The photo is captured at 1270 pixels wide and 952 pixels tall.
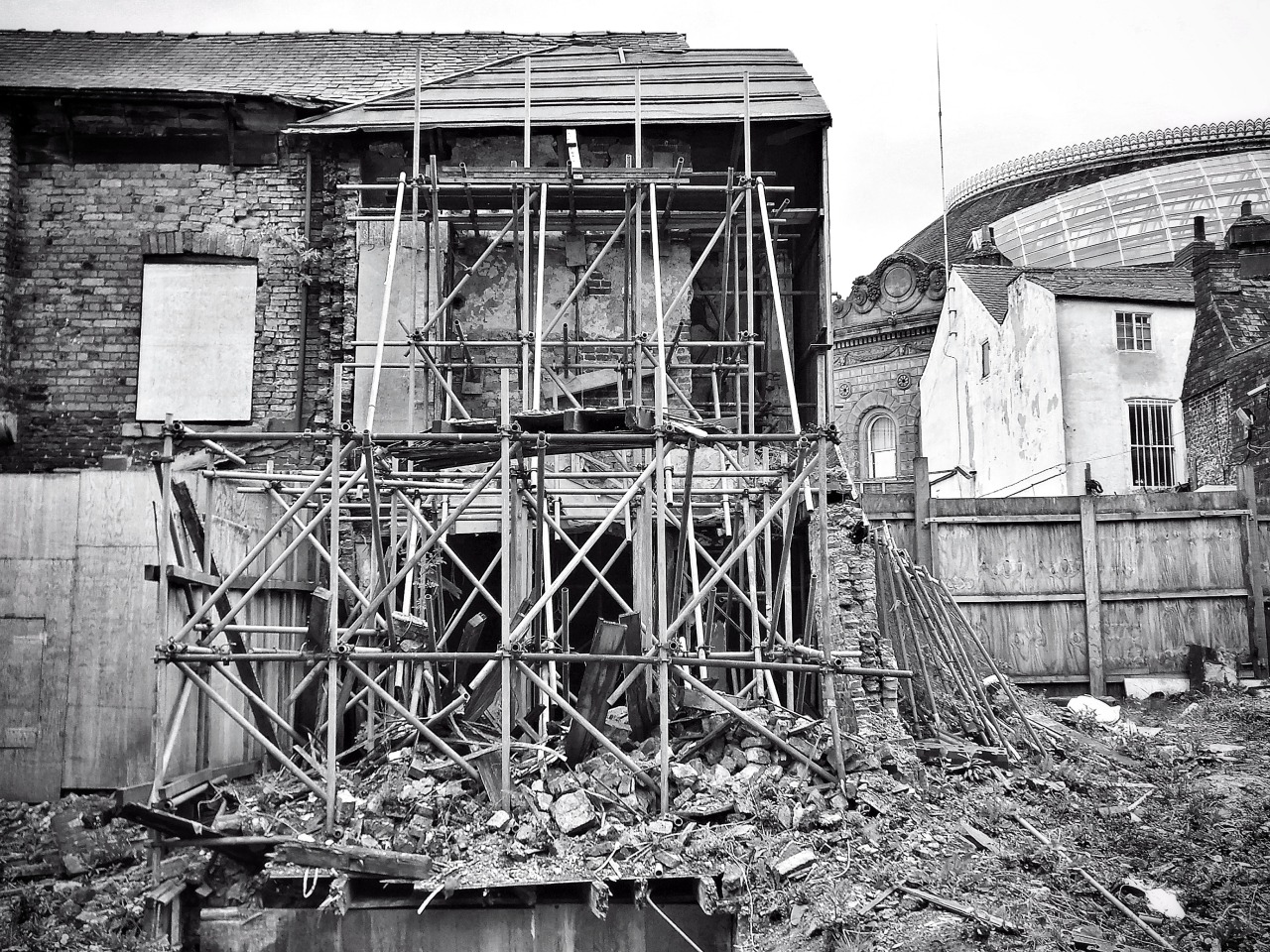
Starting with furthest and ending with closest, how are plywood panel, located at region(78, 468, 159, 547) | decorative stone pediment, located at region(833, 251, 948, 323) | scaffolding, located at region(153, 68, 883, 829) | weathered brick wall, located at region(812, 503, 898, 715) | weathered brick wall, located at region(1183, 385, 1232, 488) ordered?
decorative stone pediment, located at region(833, 251, 948, 323) < weathered brick wall, located at region(1183, 385, 1232, 488) < weathered brick wall, located at region(812, 503, 898, 715) < plywood panel, located at region(78, 468, 159, 547) < scaffolding, located at region(153, 68, 883, 829)

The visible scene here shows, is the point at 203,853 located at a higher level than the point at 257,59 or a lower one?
lower

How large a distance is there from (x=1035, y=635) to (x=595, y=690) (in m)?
6.59

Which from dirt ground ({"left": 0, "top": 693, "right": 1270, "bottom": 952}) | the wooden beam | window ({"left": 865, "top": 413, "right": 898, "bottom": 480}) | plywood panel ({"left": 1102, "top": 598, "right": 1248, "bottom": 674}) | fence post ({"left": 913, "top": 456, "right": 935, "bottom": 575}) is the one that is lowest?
dirt ground ({"left": 0, "top": 693, "right": 1270, "bottom": 952})

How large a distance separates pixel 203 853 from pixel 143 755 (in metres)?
1.53

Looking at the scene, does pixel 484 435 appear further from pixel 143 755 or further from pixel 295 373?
pixel 295 373

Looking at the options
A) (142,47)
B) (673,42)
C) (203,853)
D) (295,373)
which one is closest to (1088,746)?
(203,853)

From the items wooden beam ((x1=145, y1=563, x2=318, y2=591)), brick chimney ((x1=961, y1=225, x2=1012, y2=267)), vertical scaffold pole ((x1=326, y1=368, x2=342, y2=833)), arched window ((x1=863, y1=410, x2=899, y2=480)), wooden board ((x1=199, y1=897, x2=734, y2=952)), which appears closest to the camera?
wooden board ((x1=199, y1=897, x2=734, y2=952))

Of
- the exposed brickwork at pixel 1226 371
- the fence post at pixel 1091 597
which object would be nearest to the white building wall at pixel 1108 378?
the exposed brickwork at pixel 1226 371

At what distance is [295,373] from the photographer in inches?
503

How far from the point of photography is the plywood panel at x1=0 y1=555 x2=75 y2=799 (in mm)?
9281

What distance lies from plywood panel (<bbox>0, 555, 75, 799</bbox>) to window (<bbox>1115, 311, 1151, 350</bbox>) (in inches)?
771

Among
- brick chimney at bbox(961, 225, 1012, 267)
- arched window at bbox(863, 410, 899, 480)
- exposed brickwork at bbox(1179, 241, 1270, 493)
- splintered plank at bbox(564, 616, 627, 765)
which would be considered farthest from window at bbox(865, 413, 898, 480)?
splintered plank at bbox(564, 616, 627, 765)

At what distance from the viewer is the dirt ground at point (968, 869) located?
7.17 metres

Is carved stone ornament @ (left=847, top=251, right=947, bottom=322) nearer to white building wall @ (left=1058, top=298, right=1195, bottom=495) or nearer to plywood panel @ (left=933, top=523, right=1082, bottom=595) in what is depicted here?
white building wall @ (left=1058, top=298, right=1195, bottom=495)
